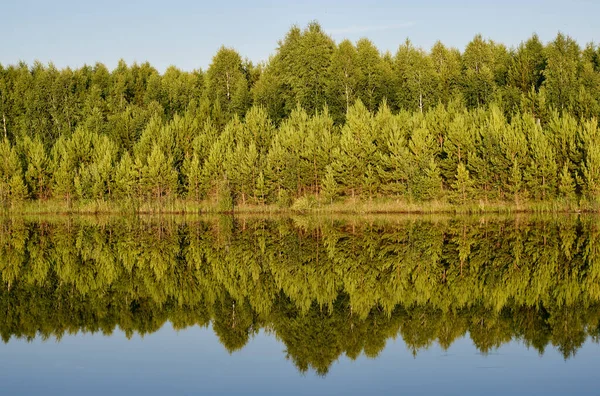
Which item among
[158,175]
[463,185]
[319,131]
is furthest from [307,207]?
[158,175]

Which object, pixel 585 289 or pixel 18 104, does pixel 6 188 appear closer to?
pixel 18 104

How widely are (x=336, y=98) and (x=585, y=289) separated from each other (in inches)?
2221

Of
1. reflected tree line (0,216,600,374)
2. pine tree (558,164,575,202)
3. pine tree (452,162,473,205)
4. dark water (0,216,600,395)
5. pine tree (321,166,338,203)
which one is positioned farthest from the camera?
pine tree (321,166,338,203)

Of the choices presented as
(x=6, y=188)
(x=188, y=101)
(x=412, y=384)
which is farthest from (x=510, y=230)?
(x=188, y=101)

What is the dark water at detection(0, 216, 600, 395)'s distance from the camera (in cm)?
1270

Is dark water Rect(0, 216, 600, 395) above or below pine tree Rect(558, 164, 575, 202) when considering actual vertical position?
below

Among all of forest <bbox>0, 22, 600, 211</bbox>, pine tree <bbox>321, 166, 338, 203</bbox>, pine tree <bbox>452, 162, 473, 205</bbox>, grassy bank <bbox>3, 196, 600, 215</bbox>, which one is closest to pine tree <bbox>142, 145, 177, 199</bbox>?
forest <bbox>0, 22, 600, 211</bbox>

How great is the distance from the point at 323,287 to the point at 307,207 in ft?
118

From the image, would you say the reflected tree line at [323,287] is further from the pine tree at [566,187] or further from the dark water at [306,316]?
the pine tree at [566,187]

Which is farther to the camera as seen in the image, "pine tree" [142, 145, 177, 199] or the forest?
"pine tree" [142, 145, 177, 199]

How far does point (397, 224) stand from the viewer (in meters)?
42.7

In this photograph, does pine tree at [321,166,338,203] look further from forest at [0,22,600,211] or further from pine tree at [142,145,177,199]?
pine tree at [142,145,177,199]

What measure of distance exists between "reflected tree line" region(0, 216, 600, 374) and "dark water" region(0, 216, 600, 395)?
0.07 meters

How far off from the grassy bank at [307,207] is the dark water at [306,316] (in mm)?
18319
